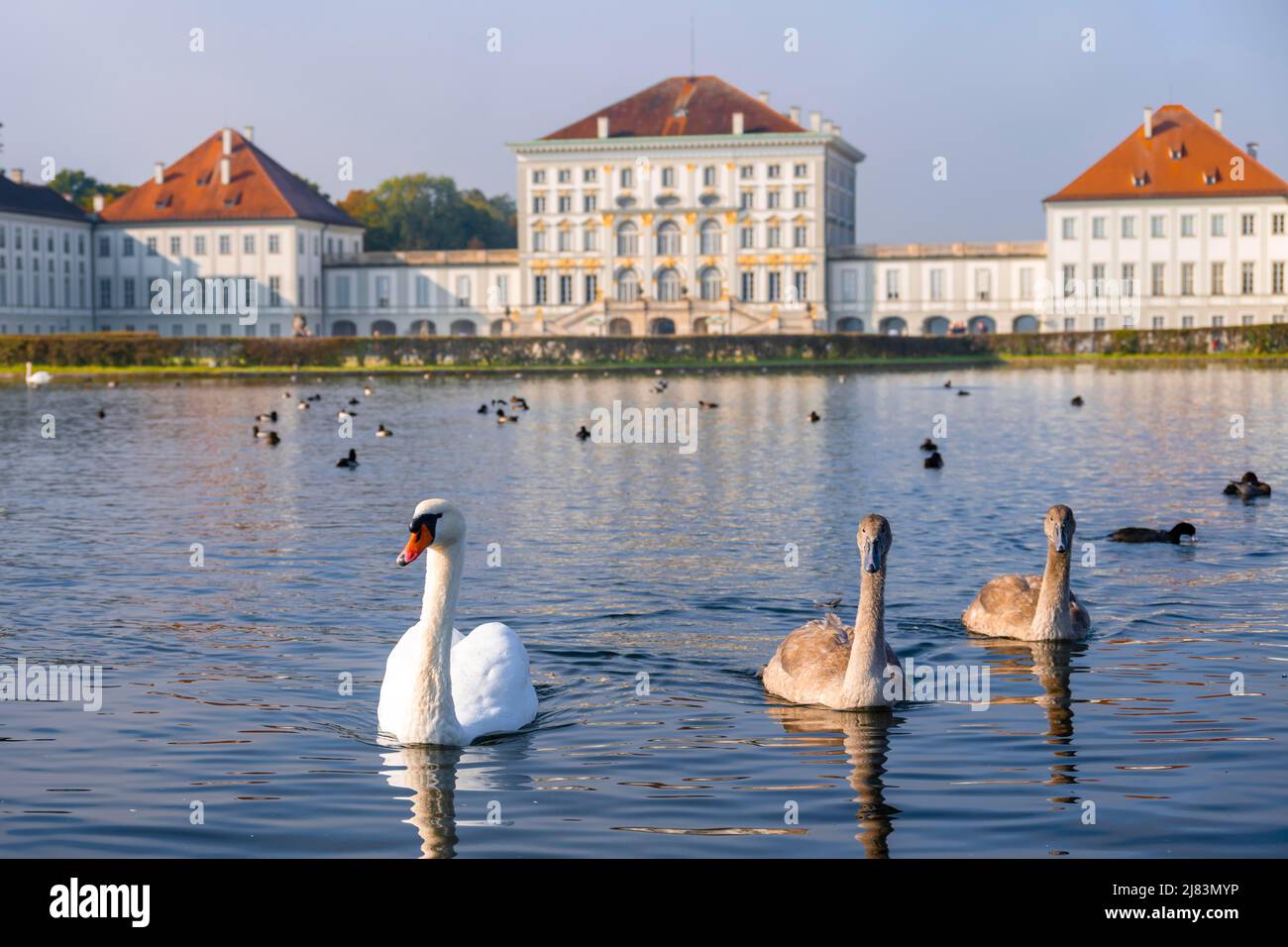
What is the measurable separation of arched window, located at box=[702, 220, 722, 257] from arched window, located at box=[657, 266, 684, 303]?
9.69 feet

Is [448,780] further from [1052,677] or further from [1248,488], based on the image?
[1248,488]

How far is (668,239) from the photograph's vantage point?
457 feet

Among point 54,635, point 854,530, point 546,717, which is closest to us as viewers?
point 546,717

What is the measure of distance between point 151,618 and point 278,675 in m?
3.14

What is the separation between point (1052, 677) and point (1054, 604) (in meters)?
1.18

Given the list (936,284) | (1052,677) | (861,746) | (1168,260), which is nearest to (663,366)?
(936,284)

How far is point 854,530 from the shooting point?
931 inches

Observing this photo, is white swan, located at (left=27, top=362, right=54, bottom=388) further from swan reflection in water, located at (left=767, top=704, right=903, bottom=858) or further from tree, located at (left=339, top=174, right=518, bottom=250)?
tree, located at (left=339, top=174, right=518, bottom=250)

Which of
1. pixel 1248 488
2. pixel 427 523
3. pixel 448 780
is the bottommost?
pixel 448 780

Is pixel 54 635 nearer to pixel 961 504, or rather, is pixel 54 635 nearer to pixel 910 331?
pixel 961 504

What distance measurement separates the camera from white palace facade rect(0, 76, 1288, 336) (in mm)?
128875

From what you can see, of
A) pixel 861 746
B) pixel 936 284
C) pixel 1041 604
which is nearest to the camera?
pixel 861 746
